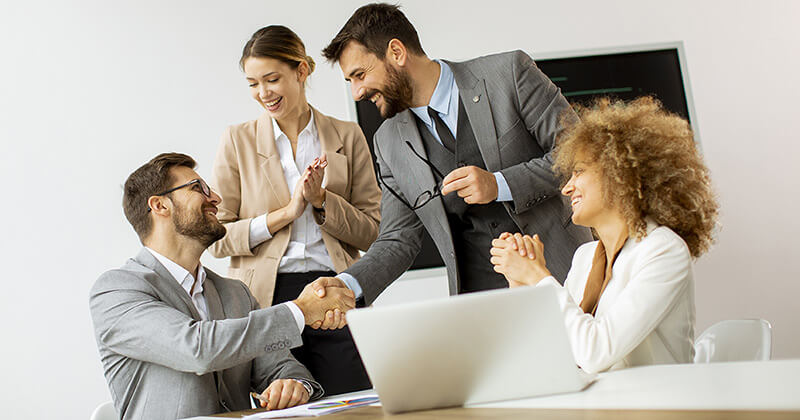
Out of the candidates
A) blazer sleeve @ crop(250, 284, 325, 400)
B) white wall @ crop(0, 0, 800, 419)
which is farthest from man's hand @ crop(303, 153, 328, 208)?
white wall @ crop(0, 0, 800, 419)

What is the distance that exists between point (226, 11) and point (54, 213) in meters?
1.44

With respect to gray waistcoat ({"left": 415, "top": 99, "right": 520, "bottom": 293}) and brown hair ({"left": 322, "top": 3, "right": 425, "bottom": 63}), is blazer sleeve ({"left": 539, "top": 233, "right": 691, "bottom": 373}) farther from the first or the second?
brown hair ({"left": 322, "top": 3, "right": 425, "bottom": 63})

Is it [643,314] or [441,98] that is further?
[441,98]

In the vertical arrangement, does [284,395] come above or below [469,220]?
below

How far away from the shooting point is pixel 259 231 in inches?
106

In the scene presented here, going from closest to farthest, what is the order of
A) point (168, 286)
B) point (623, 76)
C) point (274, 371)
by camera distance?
1. point (168, 286)
2. point (274, 371)
3. point (623, 76)

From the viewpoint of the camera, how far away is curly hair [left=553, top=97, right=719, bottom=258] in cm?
175

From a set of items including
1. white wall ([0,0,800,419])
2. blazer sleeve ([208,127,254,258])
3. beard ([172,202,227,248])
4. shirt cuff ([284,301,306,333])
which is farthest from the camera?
white wall ([0,0,800,419])

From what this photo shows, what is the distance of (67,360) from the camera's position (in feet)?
12.9

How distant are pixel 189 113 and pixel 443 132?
6.93ft

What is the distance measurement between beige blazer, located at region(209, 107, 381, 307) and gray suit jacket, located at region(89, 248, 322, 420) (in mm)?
624

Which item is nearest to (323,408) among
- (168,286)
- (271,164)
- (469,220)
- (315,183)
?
(168,286)

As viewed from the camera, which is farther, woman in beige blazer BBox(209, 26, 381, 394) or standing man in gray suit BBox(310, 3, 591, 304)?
woman in beige blazer BBox(209, 26, 381, 394)

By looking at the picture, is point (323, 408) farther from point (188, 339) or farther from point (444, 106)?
point (444, 106)
